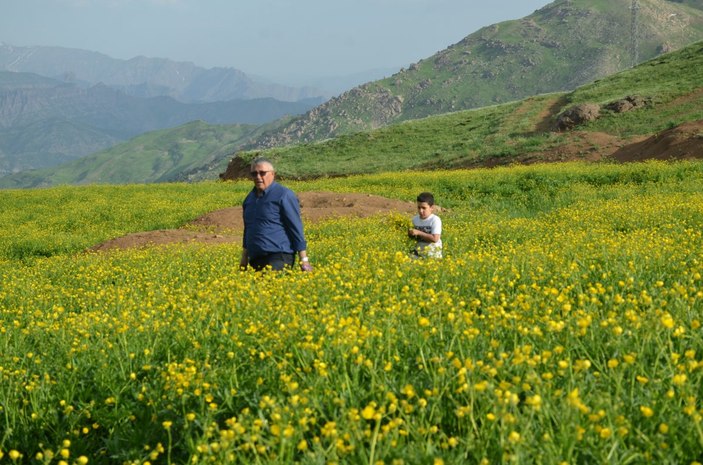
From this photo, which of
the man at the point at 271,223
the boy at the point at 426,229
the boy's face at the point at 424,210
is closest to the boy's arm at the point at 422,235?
the boy at the point at 426,229

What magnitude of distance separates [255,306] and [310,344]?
1635mm

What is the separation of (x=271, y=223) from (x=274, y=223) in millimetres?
44

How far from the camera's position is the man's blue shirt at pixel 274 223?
27.3 feet

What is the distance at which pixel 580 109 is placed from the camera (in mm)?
45781

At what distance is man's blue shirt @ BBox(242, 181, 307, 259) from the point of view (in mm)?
8328

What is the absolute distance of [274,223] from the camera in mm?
8422

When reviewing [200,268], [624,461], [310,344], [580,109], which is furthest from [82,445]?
[580,109]

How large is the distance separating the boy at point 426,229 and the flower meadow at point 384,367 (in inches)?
47.1

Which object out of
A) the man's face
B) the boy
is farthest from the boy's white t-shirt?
the man's face

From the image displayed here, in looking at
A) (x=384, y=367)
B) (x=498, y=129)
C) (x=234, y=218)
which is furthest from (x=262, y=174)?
(x=498, y=129)

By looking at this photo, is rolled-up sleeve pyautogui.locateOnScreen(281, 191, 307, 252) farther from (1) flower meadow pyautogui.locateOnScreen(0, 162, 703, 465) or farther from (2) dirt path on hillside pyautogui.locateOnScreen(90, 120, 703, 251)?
(2) dirt path on hillside pyautogui.locateOnScreen(90, 120, 703, 251)

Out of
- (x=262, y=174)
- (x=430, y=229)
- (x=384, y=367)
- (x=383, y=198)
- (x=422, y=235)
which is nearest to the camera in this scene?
(x=384, y=367)

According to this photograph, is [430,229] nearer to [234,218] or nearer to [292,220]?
[292,220]

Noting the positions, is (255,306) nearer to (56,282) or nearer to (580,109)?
(56,282)
